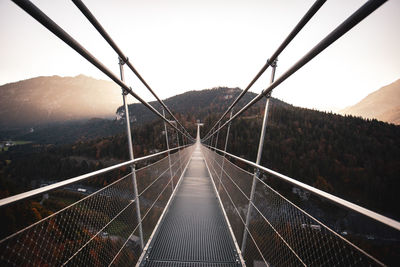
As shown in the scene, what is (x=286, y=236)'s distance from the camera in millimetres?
1091

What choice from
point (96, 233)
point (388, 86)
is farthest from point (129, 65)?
point (388, 86)

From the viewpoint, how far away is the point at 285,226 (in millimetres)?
1130

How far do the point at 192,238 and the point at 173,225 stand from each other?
1.16ft

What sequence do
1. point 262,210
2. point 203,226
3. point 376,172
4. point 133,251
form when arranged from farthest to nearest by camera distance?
point 376,172, point 203,226, point 133,251, point 262,210

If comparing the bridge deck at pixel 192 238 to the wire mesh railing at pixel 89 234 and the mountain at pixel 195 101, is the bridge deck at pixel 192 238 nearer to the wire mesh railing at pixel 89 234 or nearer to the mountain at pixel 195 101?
the wire mesh railing at pixel 89 234

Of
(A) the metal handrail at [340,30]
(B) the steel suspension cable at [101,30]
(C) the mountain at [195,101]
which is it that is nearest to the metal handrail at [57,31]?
(B) the steel suspension cable at [101,30]

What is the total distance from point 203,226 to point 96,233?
1.72 m

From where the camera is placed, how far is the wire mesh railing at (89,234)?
26.5 inches

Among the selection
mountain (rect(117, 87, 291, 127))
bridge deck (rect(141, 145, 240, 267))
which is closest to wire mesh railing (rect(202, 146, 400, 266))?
bridge deck (rect(141, 145, 240, 267))

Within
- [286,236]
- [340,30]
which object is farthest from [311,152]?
[340,30]

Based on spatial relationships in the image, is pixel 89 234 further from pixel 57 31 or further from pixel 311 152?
pixel 311 152

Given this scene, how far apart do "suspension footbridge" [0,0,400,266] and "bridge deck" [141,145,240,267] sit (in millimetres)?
12

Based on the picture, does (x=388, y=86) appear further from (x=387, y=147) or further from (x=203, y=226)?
(x=203, y=226)

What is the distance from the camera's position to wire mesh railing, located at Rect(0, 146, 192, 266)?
2.21 feet
